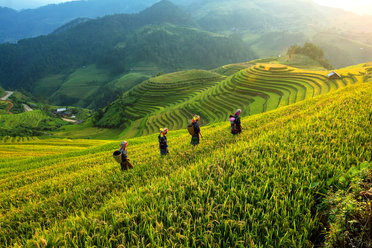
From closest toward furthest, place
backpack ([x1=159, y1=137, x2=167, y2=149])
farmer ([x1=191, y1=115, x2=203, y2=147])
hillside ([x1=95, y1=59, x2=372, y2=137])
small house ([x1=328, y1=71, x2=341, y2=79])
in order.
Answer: backpack ([x1=159, y1=137, x2=167, y2=149])
farmer ([x1=191, y1=115, x2=203, y2=147])
hillside ([x1=95, y1=59, x2=372, y2=137])
small house ([x1=328, y1=71, x2=341, y2=79])

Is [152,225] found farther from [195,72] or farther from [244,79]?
[195,72]

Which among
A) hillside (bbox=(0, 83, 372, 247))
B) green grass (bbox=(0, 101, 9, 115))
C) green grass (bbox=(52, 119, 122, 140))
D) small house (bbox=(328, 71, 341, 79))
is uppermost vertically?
green grass (bbox=(0, 101, 9, 115))

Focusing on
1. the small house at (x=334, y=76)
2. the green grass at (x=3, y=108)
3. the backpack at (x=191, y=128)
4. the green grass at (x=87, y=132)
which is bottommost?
the green grass at (x=87, y=132)

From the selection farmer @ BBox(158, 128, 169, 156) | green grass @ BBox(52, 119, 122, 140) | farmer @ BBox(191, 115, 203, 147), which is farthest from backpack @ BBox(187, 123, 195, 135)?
green grass @ BBox(52, 119, 122, 140)

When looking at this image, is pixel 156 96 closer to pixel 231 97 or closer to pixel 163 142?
pixel 231 97

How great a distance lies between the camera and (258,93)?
59.5 m

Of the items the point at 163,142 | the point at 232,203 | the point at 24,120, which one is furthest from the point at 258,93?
the point at 24,120

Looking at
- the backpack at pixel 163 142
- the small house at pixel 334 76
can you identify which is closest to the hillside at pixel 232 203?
the backpack at pixel 163 142

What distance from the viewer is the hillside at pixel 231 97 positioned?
157 feet

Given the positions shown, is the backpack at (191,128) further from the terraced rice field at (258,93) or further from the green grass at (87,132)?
the green grass at (87,132)

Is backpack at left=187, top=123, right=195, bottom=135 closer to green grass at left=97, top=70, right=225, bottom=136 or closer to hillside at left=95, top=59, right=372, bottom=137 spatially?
hillside at left=95, top=59, right=372, bottom=137

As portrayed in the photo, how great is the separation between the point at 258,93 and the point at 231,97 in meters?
9.66

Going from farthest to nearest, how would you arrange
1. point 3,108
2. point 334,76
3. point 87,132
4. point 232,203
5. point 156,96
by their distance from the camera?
point 3,108 < point 156,96 < point 87,132 < point 334,76 < point 232,203

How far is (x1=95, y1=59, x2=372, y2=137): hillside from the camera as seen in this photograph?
47.9 m
